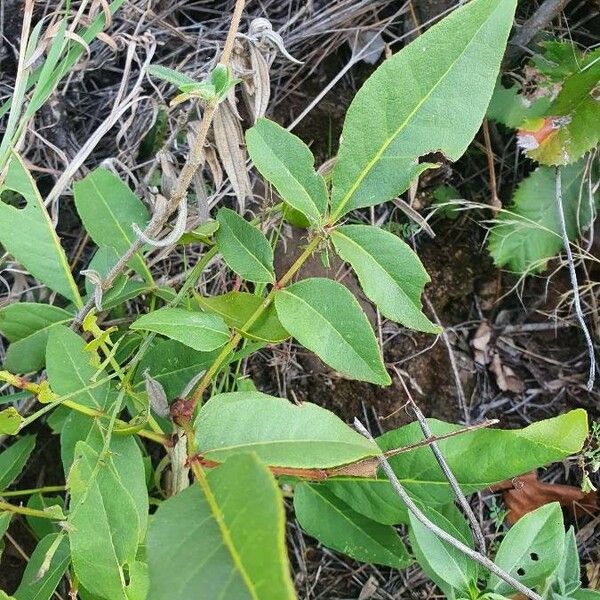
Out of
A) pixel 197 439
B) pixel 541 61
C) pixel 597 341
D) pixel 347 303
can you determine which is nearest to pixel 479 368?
pixel 597 341

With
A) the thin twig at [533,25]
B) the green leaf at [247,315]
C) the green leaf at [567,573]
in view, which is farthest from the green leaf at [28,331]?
the thin twig at [533,25]

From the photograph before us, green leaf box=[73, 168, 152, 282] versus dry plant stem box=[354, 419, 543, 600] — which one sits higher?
green leaf box=[73, 168, 152, 282]

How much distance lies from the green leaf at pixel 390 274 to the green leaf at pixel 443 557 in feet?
1.07

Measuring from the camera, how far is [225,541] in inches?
23.0

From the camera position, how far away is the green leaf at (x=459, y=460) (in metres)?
0.92

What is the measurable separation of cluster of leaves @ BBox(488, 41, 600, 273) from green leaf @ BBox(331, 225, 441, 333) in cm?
61

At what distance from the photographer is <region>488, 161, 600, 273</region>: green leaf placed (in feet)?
4.67

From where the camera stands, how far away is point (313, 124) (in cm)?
149

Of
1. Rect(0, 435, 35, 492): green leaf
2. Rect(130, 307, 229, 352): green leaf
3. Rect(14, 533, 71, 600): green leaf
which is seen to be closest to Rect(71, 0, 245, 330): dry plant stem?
Rect(130, 307, 229, 352): green leaf

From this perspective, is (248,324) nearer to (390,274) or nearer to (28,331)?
(390,274)

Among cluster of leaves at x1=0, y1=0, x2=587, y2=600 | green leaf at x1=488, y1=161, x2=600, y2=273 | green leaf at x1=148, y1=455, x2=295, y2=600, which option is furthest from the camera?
green leaf at x1=488, y1=161, x2=600, y2=273

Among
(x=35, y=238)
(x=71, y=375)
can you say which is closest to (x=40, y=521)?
(x=71, y=375)

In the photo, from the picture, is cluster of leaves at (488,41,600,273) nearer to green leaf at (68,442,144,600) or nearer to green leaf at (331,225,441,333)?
green leaf at (331,225,441,333)

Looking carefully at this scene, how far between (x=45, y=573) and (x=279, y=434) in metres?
0.50
